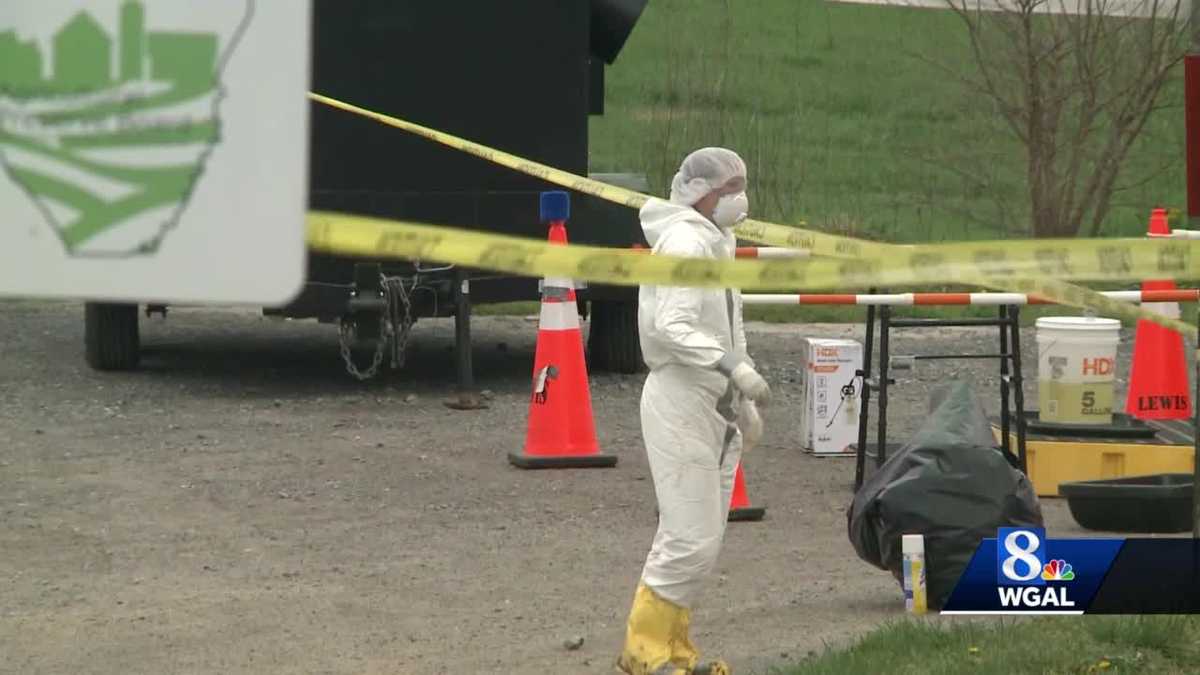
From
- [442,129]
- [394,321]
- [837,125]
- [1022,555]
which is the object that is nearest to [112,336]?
[394,321]

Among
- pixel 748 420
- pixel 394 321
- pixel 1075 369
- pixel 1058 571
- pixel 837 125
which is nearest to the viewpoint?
pixel 1058 571

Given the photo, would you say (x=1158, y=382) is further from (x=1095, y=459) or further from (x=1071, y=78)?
(x=1071, y=78)

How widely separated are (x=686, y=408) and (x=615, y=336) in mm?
6681

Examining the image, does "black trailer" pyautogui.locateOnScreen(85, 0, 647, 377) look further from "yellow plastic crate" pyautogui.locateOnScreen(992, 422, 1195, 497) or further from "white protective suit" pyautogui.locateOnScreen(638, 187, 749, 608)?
"white protective suit" pyautogui.locateOnScreen(638, 187, 749, 608)

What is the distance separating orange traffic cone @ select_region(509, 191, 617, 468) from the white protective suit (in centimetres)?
347

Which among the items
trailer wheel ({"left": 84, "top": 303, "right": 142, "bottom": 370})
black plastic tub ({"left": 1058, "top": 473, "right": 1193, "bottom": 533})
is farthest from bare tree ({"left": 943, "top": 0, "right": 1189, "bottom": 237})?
black plastic tub ({"left": 1058, "top": 473, "right": 1193, "bottom": 533})

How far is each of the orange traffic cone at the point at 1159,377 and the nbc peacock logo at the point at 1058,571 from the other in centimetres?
511

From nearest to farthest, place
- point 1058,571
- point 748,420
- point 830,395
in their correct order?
1. point 1058,571
2. point 748,420
3. point 830,395

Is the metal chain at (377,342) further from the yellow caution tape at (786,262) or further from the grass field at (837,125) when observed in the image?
the yellow caution tape at (786,262)

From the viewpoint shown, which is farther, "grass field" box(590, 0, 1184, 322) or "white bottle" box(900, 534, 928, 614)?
"grass field" box(590, 0, 1184, 322)

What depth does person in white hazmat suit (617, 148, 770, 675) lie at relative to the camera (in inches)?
235

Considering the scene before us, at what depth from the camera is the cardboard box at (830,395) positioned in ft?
32.5

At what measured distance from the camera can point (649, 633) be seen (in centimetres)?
600

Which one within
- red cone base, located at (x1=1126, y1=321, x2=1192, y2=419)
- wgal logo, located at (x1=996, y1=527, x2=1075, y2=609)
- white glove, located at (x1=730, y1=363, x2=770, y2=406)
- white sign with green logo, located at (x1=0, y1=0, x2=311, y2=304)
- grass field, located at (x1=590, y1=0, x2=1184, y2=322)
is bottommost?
wgal logo, located at (x1=996, y1=527, x2=1075, y2=609)
